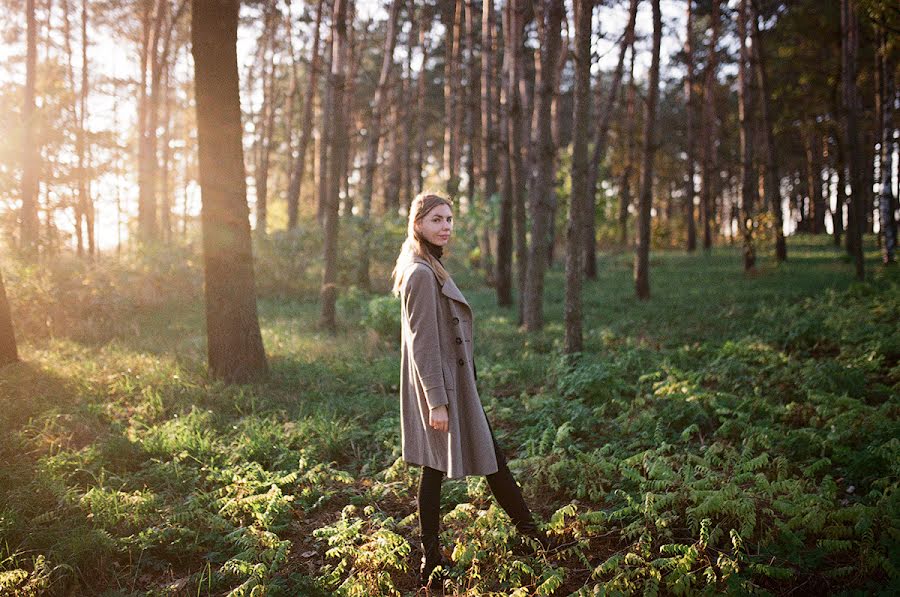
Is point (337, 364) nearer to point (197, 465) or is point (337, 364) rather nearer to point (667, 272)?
point (197, 465)

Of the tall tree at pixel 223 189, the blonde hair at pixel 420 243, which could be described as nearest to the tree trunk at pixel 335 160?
the tall tree at pixel 223 189

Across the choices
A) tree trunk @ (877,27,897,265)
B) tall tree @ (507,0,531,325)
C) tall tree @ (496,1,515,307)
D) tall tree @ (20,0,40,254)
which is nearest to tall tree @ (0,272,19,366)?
tall tree @ (20,0,40,254)

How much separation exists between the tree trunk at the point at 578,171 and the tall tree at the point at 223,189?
4.38 m

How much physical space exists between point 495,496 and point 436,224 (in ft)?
5.64

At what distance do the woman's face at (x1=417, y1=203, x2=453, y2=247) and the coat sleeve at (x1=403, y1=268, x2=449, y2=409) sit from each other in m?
0.25

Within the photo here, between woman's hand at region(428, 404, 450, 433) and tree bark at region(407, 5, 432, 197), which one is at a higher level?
tree bark at region(407, 5, 432, 197)

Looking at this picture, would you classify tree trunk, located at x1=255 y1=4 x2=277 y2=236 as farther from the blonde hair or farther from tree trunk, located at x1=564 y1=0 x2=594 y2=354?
the blonde hair

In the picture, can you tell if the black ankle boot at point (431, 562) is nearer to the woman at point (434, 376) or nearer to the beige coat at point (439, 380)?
the woman at point (434, 376)

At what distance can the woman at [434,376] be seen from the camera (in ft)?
10.8

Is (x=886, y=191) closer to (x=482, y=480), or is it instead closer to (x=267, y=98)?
(x=482, y=480)

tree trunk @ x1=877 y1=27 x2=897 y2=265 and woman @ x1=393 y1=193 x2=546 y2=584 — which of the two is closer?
woman @ x1=393 y1=193 x2=546 y2=584

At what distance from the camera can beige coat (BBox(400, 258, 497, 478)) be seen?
10.8 ft

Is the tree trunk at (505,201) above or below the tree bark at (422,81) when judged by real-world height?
below

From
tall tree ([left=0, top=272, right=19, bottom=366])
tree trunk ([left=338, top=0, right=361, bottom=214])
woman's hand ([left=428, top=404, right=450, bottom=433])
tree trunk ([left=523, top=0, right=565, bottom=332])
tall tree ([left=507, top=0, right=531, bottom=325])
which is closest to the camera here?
woman's hand ([left=428, top=404, right=450, bottom=433])
